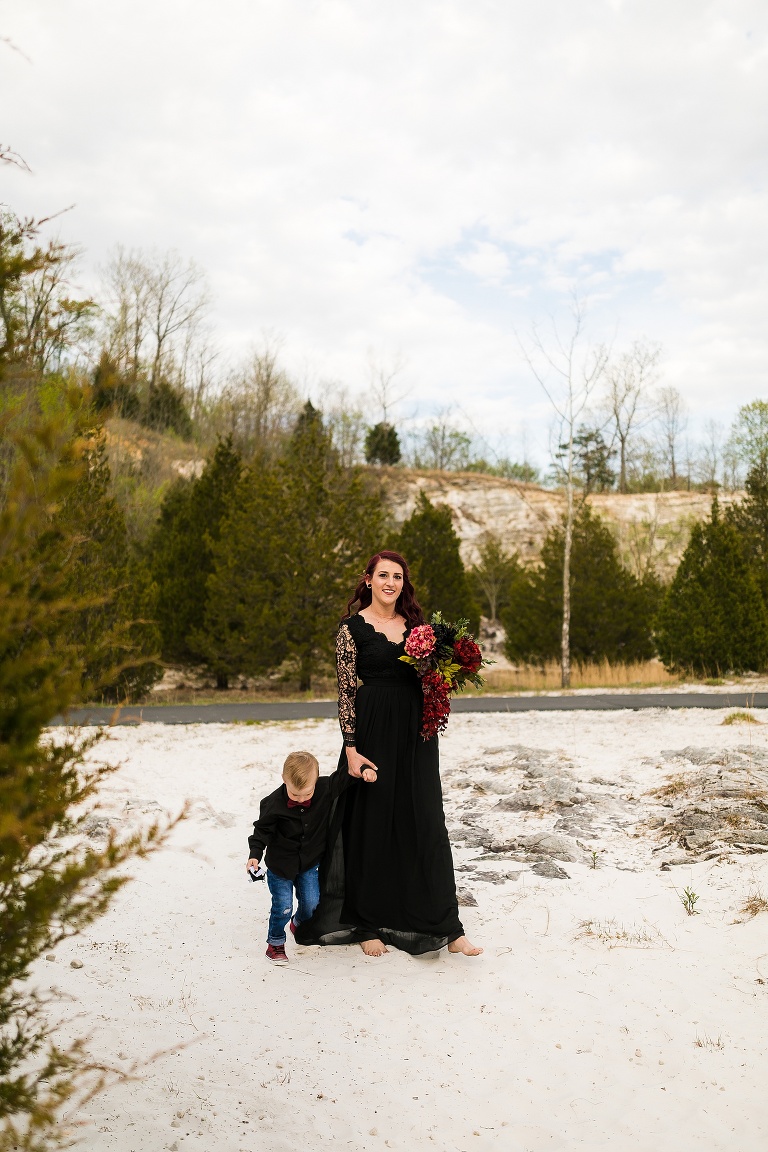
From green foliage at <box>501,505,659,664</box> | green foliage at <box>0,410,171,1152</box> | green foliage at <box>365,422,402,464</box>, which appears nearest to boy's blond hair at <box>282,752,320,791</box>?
green foliage at <box>0,410,171,1152</box>

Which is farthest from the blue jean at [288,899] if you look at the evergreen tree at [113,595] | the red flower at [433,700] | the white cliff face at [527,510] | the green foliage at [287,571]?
→ the white cliff face at [527,510]

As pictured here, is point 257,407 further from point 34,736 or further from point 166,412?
point 34,736

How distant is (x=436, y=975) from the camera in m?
4.21

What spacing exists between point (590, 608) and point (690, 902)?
57.9 feet

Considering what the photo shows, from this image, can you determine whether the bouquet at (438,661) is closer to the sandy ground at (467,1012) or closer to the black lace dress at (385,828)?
the black lace dress at (385,828)

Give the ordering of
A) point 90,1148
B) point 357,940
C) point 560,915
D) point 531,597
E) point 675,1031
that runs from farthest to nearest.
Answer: point 531,597
point 560,915
point 357,940
point 675,1031
point 90,1148

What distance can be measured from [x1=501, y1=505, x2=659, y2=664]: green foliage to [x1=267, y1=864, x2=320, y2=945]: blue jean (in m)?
18.3

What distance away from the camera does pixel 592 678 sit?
20297mm

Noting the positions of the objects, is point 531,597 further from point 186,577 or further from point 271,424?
point 271,424

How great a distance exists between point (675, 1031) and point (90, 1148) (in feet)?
7.88

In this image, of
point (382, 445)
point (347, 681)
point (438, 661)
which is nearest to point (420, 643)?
point (438, 661)

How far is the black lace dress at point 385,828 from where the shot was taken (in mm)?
4469

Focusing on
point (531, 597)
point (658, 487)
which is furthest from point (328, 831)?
point (658, 487)

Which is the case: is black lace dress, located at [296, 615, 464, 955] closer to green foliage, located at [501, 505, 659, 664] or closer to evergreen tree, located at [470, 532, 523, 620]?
green foliage, located at [501, 505, 659, 664]
